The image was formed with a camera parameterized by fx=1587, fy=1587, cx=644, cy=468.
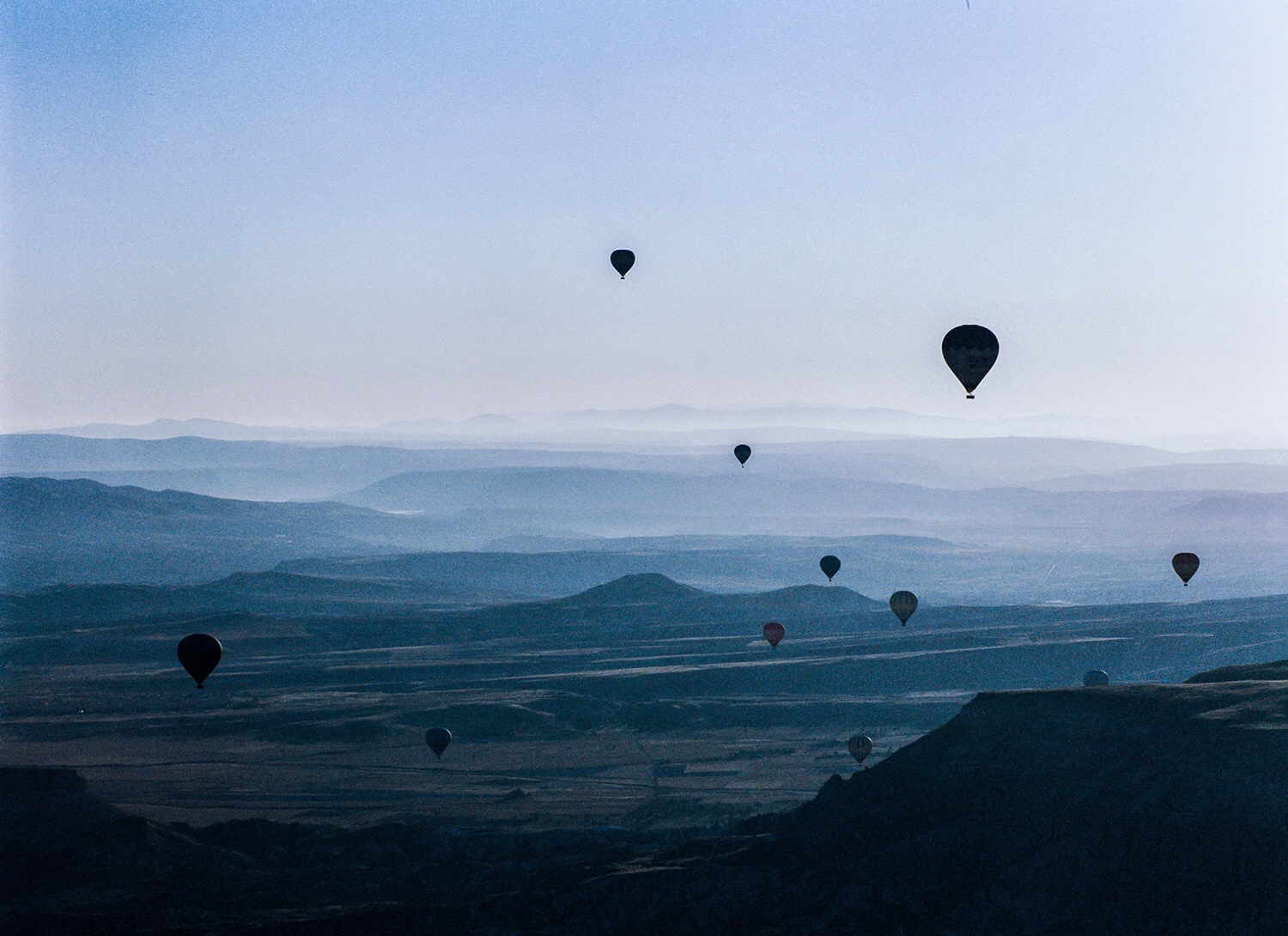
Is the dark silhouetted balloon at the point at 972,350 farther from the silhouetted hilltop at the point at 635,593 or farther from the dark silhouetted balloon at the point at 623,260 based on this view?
the silhouetted hilltop at the point at 635,593

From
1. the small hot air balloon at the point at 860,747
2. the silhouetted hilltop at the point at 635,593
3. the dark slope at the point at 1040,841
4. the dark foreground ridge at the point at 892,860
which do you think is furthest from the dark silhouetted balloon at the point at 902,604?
the silhouetted hilltop at the point at 635,593

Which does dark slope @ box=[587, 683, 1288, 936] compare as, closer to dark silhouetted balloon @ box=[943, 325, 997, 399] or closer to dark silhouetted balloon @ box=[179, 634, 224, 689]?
dark silhouetted balloon @ box=[943, 325, 997, 399]

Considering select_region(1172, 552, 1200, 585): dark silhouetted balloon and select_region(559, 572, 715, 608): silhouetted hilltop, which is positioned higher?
select_region(1172, 552, 1200, 585): dark silhouetted balloon

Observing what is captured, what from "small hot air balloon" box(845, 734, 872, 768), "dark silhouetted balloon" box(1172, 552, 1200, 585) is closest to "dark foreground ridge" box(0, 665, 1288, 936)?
"small hot air balloon" box(845, 734, 872, 768)

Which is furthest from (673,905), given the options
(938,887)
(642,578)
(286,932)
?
(642,578)

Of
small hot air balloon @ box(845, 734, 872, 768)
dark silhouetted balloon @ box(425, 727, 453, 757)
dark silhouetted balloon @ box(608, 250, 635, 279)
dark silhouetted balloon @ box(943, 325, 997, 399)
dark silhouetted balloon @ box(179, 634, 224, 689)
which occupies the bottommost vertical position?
dark silhouetted balloon @ box(425, 727, 453, 757)

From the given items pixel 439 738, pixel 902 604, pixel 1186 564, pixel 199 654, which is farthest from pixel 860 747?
pixel 199 654

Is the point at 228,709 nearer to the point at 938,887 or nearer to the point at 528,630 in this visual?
the point at 528,630
